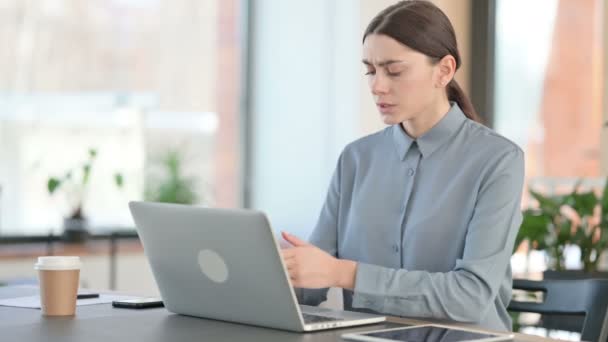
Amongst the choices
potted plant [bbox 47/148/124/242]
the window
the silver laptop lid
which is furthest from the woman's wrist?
the window

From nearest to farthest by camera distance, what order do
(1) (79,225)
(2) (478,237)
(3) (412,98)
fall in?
(2) (478,237), (3) (412,98), (1) (79,225)

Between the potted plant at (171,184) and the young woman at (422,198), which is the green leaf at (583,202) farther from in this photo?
the potted plant at (171,184)

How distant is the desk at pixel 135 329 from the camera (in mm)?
1726

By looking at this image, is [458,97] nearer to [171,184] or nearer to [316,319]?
[316,319]

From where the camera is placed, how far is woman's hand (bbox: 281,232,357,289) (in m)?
1.94

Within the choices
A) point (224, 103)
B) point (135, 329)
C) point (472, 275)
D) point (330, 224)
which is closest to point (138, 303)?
point (135, 329)

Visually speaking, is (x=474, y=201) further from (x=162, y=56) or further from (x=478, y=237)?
(x=162, y=56)

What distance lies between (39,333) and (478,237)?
0.88m

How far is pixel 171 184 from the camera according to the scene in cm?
502

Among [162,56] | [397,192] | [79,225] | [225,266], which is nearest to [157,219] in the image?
[225,266]

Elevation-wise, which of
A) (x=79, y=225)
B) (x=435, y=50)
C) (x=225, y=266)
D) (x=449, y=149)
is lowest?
(x=79, y=225)

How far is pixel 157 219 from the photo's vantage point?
6.39 feet

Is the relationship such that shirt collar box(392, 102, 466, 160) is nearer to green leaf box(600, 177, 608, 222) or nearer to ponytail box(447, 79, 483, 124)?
ponytail box(447, 79, 483, 124)

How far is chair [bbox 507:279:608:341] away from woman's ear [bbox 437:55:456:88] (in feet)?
1.53
